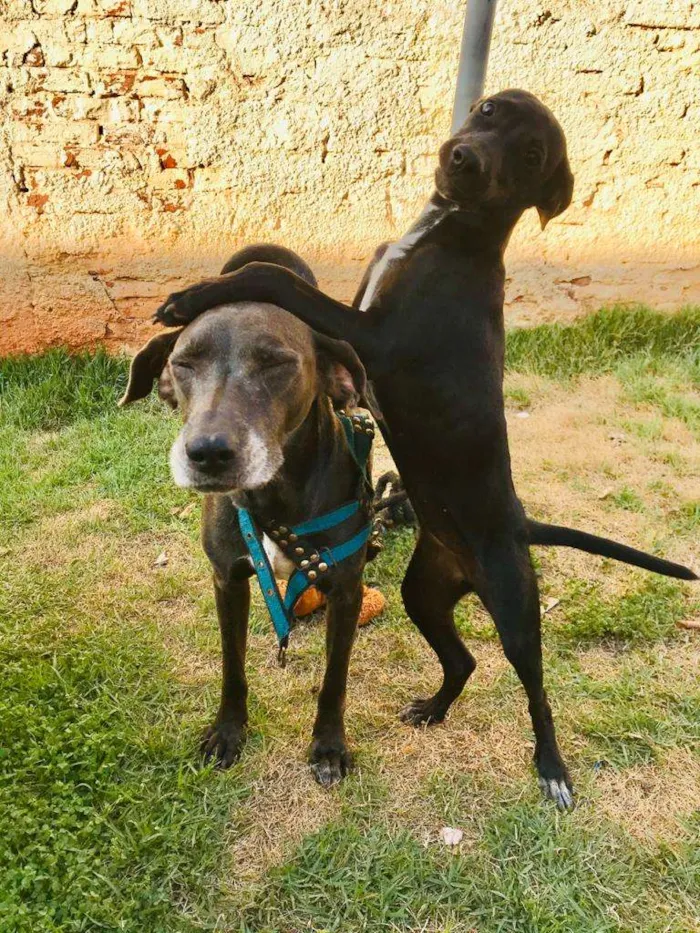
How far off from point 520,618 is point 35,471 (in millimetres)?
3167

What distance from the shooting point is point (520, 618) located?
2.28m

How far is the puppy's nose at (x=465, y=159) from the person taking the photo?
210 cm

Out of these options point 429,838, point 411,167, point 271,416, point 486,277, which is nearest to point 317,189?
point 411,167

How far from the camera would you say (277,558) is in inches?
89.7

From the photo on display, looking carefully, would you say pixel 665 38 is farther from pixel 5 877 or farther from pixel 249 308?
pixel 5 877

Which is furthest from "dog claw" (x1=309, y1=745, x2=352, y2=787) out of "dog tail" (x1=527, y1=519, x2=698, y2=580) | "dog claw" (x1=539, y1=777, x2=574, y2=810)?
"dog tail" (x1=527, y1=519, x2=698, y2=580)

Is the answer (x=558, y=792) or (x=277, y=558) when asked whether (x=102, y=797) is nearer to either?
(x=277, y=558)

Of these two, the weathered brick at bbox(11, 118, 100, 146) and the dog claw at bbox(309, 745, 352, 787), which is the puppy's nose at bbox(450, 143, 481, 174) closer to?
the dog claw at bbox(309, 745, 352, 787)

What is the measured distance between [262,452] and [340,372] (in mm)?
448

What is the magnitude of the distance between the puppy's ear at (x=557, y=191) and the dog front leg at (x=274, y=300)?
748mm

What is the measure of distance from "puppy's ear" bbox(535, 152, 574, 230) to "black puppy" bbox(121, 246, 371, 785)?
2.75 feet

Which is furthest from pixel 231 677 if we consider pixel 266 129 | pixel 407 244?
pixel 266 129

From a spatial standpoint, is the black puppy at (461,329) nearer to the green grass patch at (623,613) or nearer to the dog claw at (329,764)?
the dog claw at (329,764)

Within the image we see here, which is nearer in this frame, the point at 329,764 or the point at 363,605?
the point at 329,764
